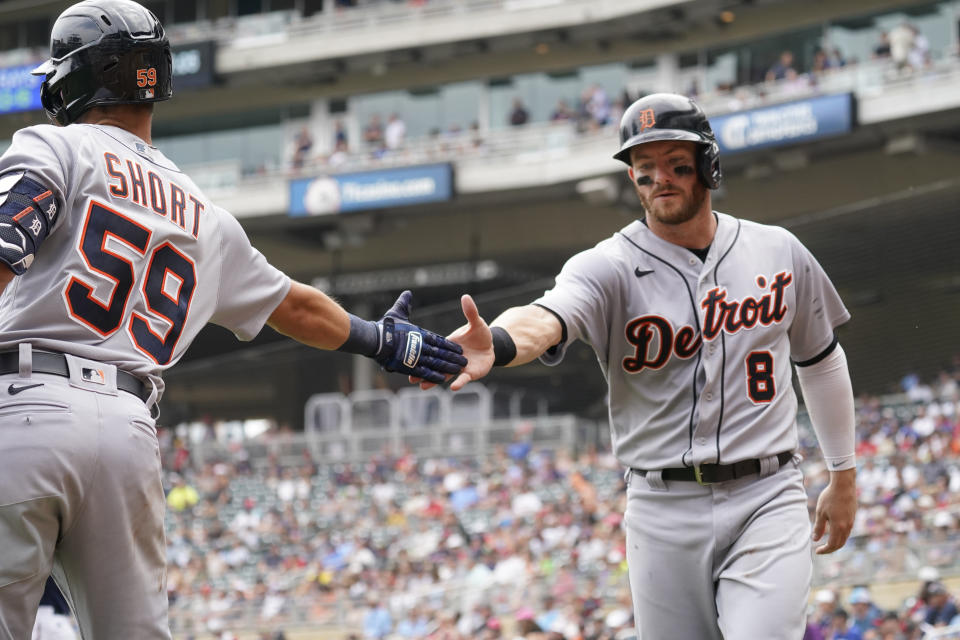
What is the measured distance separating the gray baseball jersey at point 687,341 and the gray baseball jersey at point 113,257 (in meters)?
1.26

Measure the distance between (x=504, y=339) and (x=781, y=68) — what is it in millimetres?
23095

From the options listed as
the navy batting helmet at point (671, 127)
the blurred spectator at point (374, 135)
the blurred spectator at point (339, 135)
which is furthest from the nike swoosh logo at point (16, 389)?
the blurred spectator at point (339, 135)

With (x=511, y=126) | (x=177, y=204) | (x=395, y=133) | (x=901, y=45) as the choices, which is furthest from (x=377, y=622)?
(x=395, y=133)

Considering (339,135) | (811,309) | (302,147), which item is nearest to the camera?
(811,309)

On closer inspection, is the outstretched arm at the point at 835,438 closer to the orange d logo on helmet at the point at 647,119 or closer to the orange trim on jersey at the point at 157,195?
the orange d logo on helmet at the point at 647,119

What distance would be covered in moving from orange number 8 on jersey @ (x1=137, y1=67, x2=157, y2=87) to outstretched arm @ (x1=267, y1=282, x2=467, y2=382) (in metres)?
0.70

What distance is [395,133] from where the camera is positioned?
3059 cm

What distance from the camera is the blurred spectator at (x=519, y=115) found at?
Answer: 97.0 feet

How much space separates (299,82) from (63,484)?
30444 millimetres

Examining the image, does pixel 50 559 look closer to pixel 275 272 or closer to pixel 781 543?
pixel 275 272

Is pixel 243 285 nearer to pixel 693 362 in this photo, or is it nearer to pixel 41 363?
pixel 41 363

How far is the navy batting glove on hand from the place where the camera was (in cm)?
386

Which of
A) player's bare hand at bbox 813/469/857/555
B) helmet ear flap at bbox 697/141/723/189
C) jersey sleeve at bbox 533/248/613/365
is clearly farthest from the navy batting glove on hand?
player's bare hand at bbox 813/469/857/555

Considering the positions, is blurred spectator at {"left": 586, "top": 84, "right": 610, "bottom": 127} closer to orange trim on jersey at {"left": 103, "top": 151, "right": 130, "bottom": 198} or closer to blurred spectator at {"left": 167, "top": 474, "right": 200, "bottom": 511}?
blurred spectator at {"left": 167, "top": 474, "right": 200, "bottom": 511}
